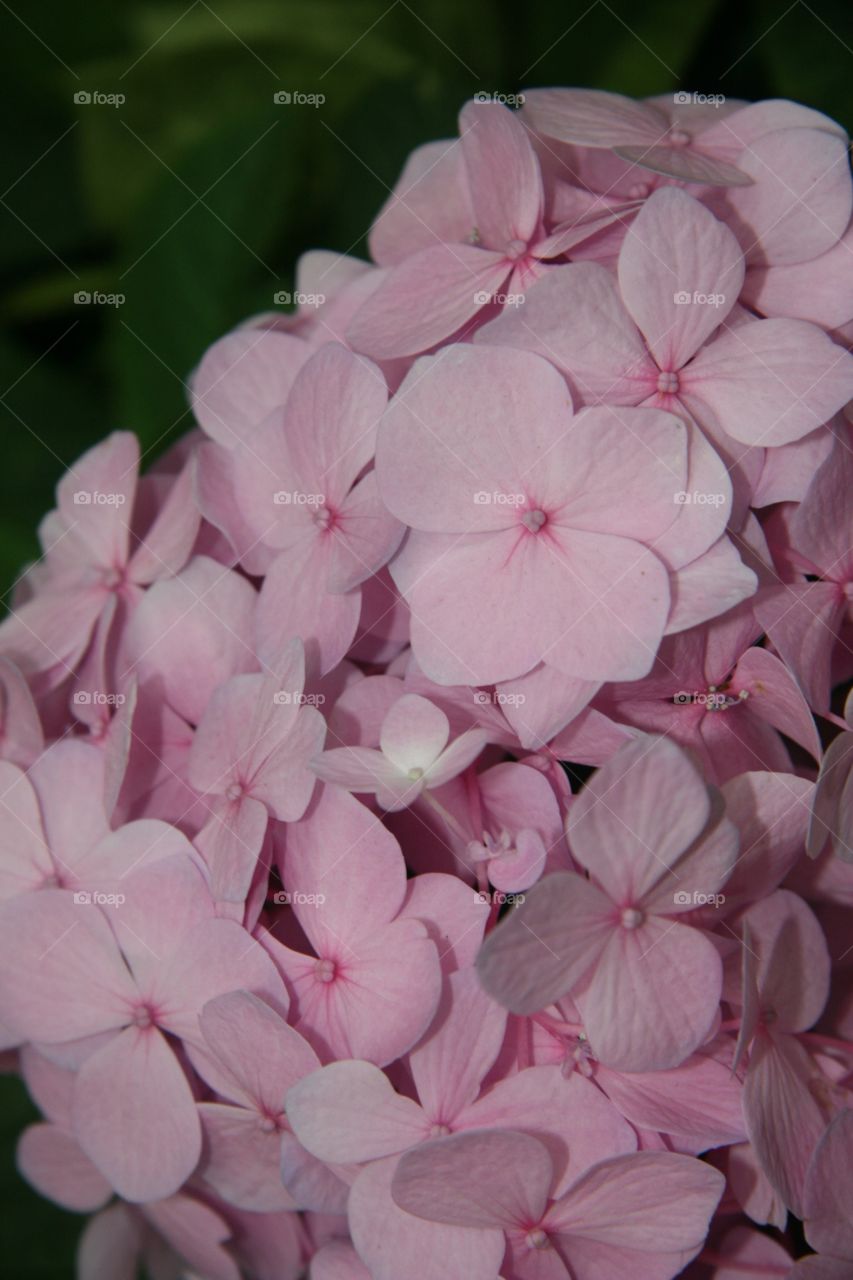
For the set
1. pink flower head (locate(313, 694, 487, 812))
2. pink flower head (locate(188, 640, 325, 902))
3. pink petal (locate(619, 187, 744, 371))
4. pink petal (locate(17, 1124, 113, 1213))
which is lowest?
pink petal (locate(17, 1124, 113, 1213))

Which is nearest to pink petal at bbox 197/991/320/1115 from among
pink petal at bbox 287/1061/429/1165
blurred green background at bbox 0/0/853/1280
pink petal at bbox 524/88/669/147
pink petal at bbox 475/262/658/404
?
pink petal at bbox 287/1061/429/1165

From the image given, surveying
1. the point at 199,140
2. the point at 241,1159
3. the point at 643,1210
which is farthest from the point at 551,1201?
the point at 199,140

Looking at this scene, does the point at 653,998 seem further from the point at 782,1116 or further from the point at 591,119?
the point at 591,119

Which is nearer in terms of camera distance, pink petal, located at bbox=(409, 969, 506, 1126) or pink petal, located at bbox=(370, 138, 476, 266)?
pink petal, located at bbox=(409, 969, 506, 1126)

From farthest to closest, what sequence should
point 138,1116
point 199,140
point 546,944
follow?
point 199,140
point 138,1116
point 546,944

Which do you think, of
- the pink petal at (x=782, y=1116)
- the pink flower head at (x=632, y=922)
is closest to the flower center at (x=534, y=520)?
the pink flower head at (x=632, y=922)

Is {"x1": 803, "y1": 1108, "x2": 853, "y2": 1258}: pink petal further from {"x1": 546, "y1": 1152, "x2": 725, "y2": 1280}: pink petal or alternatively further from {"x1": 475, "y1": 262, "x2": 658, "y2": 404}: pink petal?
{"x1": 475, "y1": 262, "x2": 658, "y2": 404}: pink petal

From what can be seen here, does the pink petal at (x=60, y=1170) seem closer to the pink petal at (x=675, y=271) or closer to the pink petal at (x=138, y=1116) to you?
the pink petal at (x=138, y=1116)
